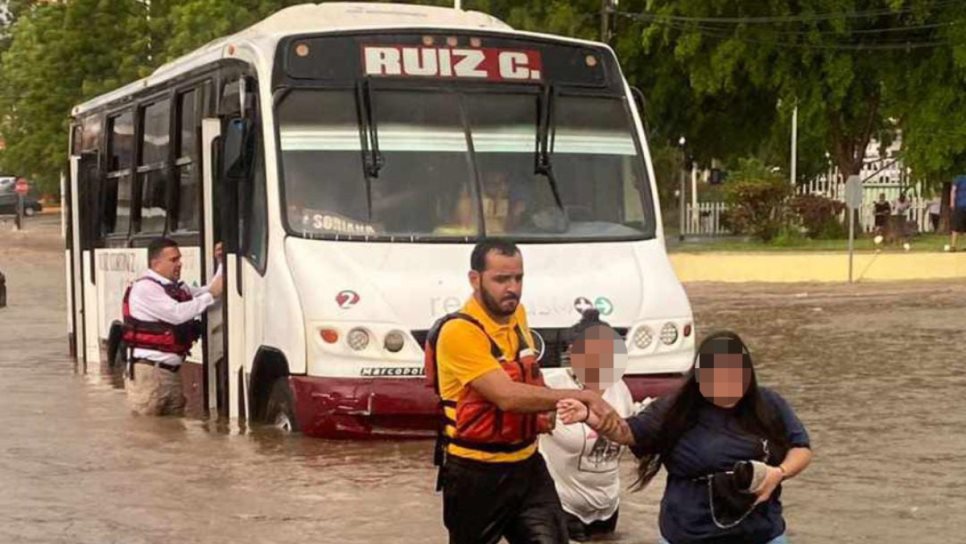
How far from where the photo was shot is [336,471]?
1034 cm

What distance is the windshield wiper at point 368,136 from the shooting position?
444 inches

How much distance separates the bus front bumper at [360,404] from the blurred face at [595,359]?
4500 millimetres

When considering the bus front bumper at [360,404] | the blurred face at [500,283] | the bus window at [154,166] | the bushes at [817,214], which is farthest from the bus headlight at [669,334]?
the bushes at [817,214]

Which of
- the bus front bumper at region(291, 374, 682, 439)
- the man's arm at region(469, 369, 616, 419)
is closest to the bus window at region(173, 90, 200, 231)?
the bus front bumper at region(291, 374, 682, 439)

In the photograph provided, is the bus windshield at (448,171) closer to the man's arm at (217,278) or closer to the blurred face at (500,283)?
the man's arm at (217,278)

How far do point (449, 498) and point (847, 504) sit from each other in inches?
156

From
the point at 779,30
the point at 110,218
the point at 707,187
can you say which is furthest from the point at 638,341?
the point at 707,187

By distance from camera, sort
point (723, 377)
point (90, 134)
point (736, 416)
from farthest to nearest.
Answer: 1. point (90, 134)
2. point (736, 416)
3. point (723, 377)

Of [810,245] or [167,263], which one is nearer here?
[167,263]

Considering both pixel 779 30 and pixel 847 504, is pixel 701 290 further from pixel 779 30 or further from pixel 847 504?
pixel 847 504

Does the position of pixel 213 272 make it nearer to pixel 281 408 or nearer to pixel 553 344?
pixel 281 408

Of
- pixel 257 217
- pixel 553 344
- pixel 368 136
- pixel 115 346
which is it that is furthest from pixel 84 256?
pixel 553 344

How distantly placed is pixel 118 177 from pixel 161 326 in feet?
13.7

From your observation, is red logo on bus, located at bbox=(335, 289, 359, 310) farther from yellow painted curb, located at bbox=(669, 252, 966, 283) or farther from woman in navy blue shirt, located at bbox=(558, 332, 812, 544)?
yellow painted curb, located at bbox=(669, 252, 966, 283)
